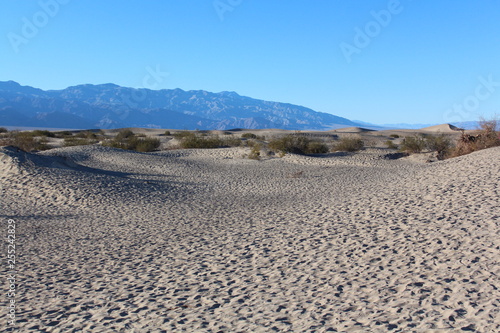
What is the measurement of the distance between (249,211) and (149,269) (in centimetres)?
517

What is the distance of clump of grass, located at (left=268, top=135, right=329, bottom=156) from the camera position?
27.8 m

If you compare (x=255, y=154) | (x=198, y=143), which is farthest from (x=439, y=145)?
(x=198, y=143)

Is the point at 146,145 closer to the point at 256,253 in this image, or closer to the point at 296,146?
the point at 296,146

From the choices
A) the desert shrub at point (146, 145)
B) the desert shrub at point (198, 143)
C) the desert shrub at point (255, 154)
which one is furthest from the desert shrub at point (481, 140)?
the desert shrub at point (146, 145)

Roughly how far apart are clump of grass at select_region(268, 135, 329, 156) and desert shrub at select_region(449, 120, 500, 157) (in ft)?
27.5

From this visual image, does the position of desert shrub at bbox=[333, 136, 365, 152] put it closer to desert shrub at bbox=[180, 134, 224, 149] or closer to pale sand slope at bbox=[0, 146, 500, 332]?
desert shrub at bbox=[180, 134, 224, 149]

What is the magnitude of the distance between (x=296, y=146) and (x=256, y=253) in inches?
818

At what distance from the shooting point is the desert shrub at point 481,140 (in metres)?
22.2

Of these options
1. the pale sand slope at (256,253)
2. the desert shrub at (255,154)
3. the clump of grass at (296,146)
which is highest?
the clump of grass at (296,146)

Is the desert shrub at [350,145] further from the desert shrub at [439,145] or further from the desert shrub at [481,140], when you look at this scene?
the desert shrub at [481,140]

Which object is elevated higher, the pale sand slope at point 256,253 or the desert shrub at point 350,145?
the desert shrub at point 350,145

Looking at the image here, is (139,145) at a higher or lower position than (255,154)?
higher

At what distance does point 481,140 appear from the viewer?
73.9 ft

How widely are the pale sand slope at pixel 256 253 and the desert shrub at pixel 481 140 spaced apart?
6.59m
